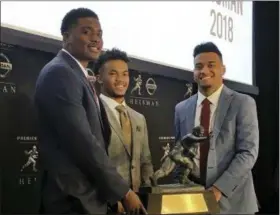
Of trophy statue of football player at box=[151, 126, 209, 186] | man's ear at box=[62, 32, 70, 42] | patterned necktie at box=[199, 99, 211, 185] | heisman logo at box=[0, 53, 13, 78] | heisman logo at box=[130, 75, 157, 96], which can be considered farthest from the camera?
patterned necktie at box=[199, 99, 211, 185]

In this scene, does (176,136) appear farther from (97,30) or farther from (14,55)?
(14,55)

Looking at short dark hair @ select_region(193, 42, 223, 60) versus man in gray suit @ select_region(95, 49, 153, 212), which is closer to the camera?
man in gray suit @ select_region(95, 49, 153, 212)

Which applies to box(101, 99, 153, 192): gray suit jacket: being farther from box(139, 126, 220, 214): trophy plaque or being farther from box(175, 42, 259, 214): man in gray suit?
box(175, 42, 259, 214): man in gray suit

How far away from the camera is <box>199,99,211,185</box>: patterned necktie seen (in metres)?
1.87

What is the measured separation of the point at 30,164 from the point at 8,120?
0.49 ft

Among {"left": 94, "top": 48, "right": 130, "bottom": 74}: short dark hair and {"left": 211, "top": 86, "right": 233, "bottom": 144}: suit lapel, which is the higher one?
{"left": 94, "top": 48, "right": 130, "bottom": 74}: short dark hair

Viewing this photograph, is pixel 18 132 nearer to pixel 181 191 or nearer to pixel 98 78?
pixel 98 78

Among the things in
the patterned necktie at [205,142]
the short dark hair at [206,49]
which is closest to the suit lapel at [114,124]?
the patterned necktie at [205,142]

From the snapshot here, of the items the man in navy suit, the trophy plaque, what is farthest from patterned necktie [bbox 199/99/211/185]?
the man in navy suit

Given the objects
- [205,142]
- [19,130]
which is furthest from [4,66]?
[205,142]

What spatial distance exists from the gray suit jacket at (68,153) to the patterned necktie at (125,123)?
7.8 inches

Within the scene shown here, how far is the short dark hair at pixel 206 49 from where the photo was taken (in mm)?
1957

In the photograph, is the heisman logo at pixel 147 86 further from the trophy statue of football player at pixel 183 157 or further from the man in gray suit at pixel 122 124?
the trophy statue of football player at pixel 183 157

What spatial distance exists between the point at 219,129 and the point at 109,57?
21.4 inches
